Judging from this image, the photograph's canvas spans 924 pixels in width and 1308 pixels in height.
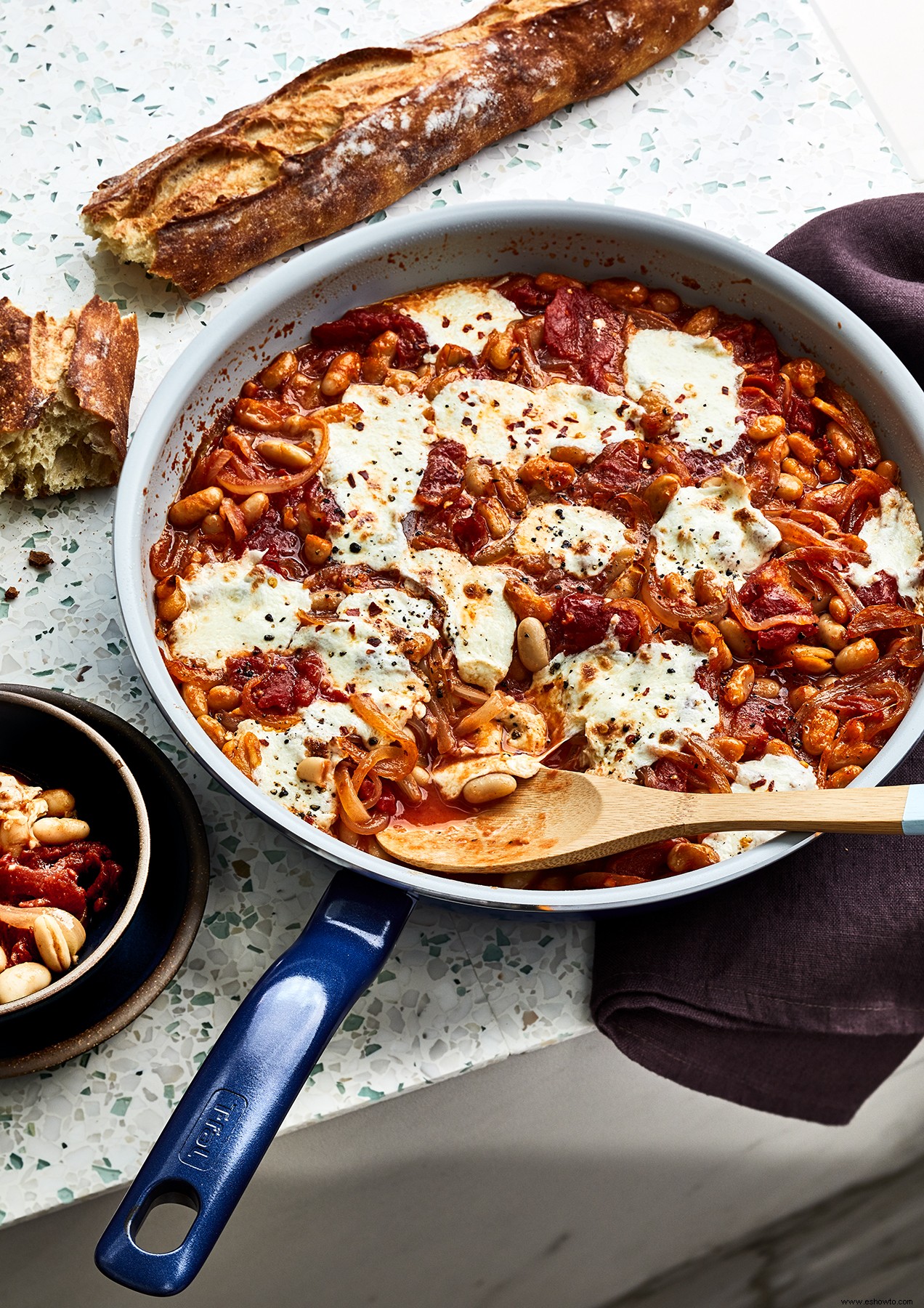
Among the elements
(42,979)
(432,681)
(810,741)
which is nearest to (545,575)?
(432,681)

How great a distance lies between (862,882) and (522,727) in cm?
78

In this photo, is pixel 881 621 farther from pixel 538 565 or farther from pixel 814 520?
pixel 538 565

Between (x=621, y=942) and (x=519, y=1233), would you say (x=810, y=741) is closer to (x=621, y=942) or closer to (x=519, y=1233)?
(x=621, y=942)

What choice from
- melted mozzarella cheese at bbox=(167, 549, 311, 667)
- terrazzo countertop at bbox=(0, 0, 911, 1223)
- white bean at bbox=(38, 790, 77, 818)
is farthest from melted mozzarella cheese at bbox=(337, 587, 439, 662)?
white bean at bbox=(38, 790, 77, 818)

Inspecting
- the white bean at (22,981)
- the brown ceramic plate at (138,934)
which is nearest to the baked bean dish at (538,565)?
the brown ceramic plate at (138,934)

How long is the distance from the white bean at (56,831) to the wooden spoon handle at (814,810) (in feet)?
3.76

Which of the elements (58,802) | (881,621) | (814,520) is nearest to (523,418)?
(814,520)

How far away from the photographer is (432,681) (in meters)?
2.47

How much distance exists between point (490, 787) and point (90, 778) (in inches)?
31.1

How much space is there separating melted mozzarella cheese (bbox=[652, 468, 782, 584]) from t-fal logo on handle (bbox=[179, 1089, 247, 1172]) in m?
1.39

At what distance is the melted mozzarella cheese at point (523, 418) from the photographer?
8.82ft

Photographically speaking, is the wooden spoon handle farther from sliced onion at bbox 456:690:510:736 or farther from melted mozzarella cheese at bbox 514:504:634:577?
melted mozzarella cheese at bbox 514:504:634:577

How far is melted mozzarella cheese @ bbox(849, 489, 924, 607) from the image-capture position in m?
2.57

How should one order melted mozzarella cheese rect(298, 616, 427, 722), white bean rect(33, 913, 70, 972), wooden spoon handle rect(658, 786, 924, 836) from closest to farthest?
wooden spoon handle rect(658, 786, 924, 836), white bean rect(33, 913, 70, 972), melted mozzarella cheese rect(298, 616, 427, 722)
